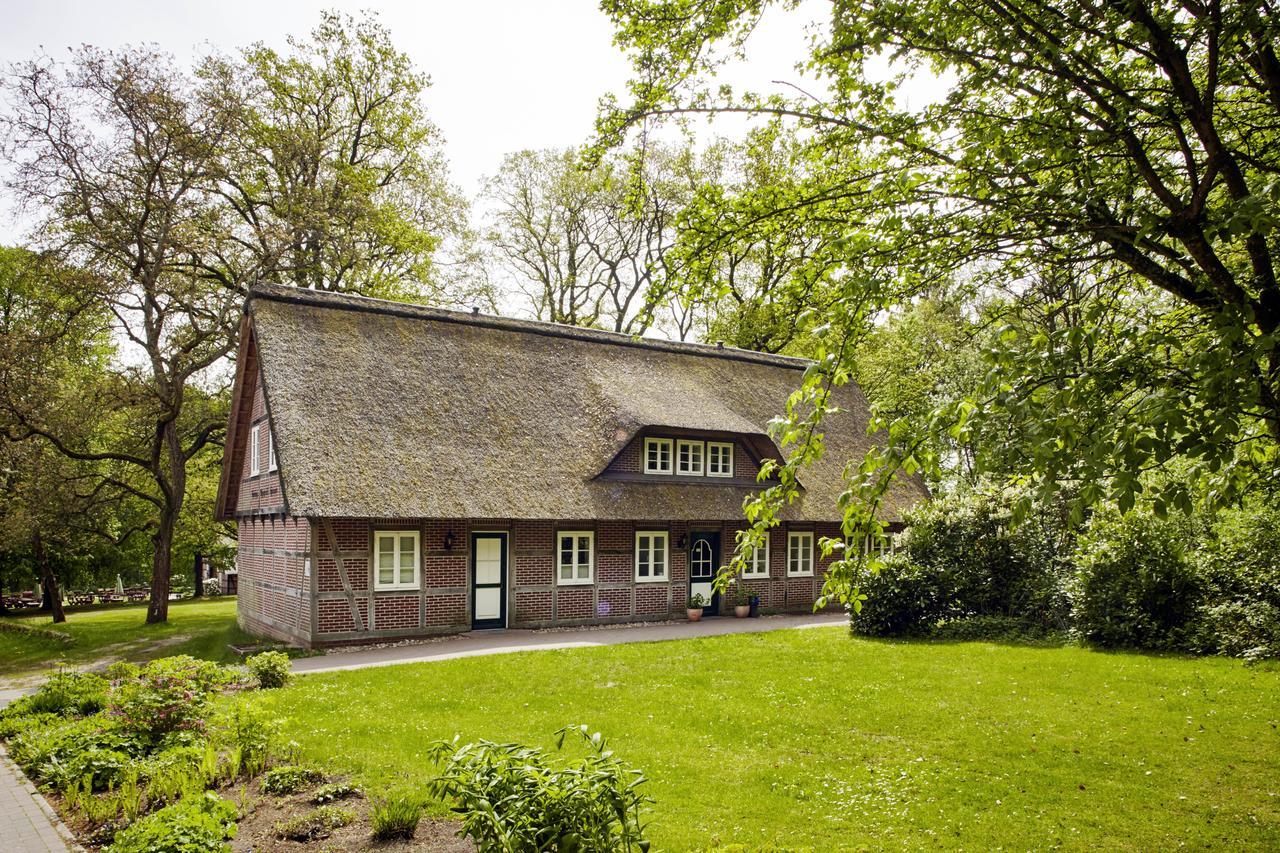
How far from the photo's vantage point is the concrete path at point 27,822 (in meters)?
6.54

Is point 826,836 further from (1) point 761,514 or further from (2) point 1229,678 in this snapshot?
(2) point 1229,678

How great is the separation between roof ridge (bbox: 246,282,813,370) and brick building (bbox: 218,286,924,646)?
0.05 m

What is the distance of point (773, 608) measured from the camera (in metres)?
22.1

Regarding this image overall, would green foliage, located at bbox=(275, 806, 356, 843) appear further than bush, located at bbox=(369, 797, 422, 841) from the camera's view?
Yes

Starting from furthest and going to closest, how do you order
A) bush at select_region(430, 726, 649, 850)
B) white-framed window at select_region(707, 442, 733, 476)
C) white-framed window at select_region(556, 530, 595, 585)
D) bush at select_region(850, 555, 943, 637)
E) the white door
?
1. white-framed window at select_region(707, 442, 733, 476)
2. white-framed window at select_region(556, 530, 595, 585)
3. the white door
4. bush at select_region(850, 555, 943, 637)
5. bush at select_region(430, 726, 649, 850)

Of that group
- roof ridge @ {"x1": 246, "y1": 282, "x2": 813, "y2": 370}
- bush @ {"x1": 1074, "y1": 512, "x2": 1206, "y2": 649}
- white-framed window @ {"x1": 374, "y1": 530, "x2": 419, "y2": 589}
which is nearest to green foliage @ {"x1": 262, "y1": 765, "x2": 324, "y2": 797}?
white-framed window @ {"x1": 374, "y1": 530, "x2": 419, "y2": 589}

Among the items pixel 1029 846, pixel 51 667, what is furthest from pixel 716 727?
pixel 51 667

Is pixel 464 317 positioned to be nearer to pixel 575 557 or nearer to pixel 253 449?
pixel 253 449

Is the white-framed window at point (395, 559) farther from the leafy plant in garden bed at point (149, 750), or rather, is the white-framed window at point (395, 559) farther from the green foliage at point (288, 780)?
the green foliage at point (288, 780)

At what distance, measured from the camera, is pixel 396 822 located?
641 cm

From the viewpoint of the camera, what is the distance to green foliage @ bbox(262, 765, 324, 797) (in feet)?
24.7

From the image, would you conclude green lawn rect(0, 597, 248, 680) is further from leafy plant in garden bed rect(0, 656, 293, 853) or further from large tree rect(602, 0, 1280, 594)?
large tree rect(602, 0, 1280, 594)

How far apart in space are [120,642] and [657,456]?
1349 cm

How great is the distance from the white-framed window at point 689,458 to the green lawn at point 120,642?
10.7 metres
